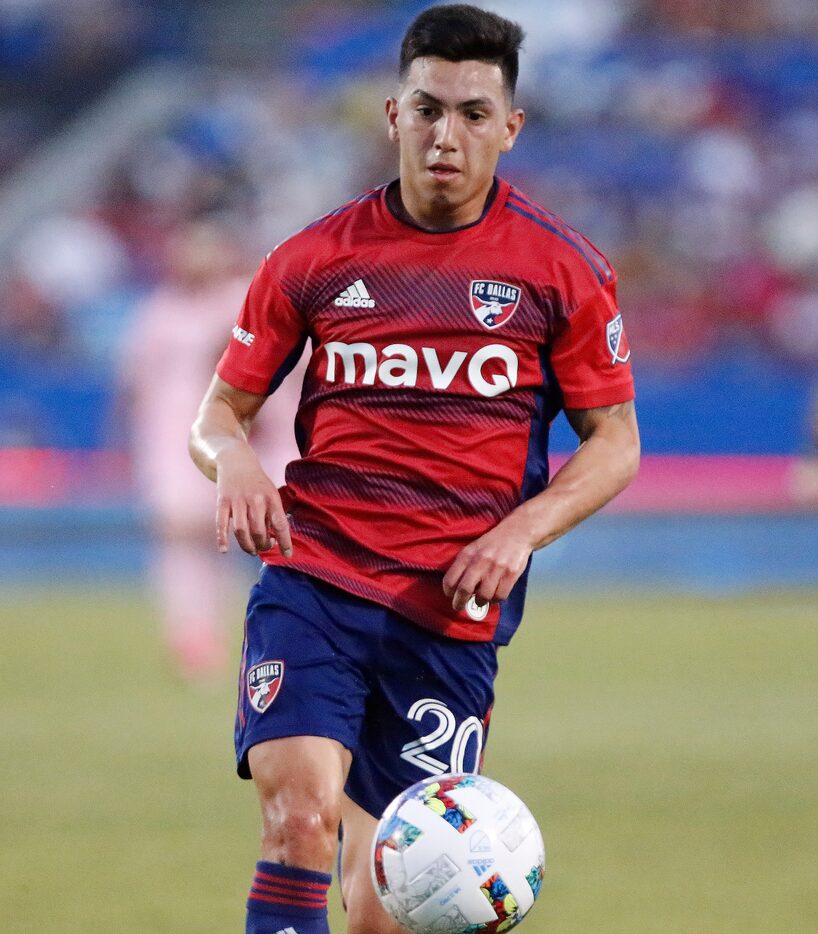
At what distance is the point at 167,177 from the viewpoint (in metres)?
18.5

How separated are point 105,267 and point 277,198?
1.90m

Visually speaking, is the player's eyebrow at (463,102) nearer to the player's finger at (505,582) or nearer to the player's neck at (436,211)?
the player's neck at (436,211)

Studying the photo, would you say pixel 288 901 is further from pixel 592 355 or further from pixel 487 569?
pixel 592 355

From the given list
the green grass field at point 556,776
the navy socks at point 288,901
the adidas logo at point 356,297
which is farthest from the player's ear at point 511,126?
the green grass field at point 556,776

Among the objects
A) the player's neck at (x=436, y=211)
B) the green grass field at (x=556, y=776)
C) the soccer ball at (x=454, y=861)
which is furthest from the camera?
the green grass field at (x=556, y=776)

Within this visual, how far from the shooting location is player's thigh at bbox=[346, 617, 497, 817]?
3.97 meters

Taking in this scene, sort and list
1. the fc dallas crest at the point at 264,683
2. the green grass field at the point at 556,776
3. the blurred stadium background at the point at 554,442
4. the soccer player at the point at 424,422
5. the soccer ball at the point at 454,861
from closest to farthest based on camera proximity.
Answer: the soccer ball at the point at 454,861 → the fc dallas crest at the point at 264,683 → the soccer player at the point at 424,422 → the green grass field at the point at 556,776 → the blurred stadium background at the point at 554,442

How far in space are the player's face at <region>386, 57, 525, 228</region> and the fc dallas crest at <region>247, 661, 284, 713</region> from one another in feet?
3.63

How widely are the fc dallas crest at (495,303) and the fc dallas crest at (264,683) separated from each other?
900 mm

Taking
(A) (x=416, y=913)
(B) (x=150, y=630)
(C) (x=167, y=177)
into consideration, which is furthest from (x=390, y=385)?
(C) (x=167, y=177)

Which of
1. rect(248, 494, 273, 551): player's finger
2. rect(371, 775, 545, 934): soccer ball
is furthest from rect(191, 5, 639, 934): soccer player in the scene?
rect(371, 775, 545, 934): soccer ball

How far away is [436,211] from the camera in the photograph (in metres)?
4.08

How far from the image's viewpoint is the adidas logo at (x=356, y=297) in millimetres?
4027

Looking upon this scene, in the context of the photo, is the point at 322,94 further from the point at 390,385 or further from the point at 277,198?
the point at 390,385
